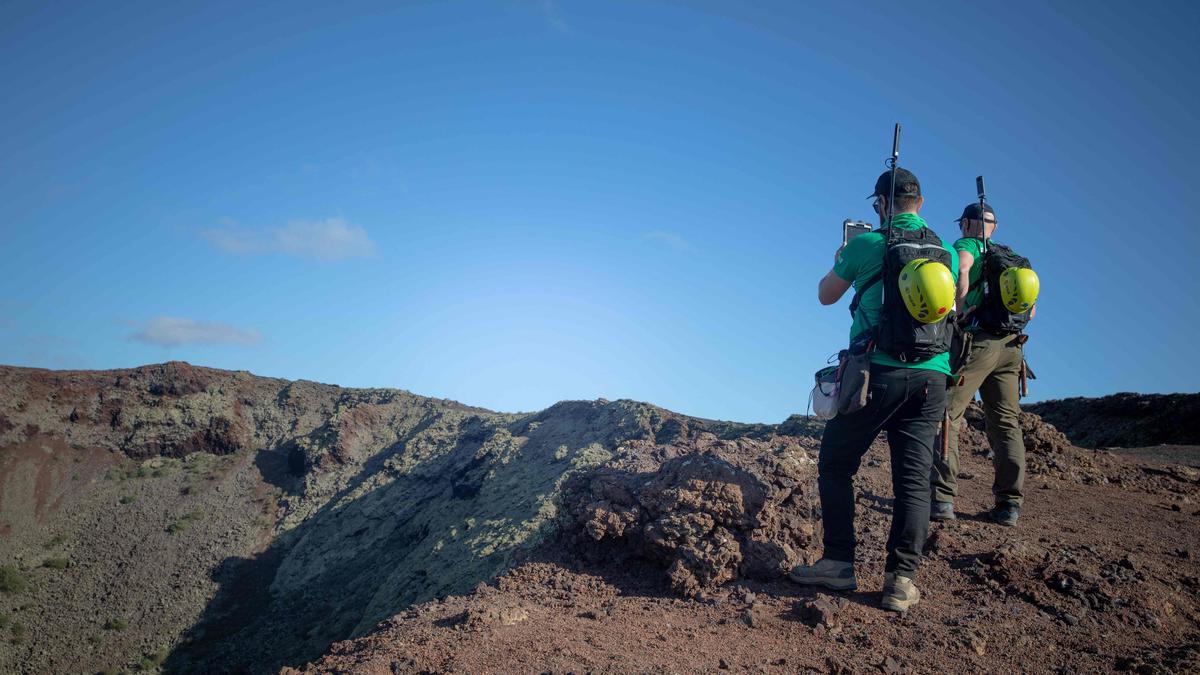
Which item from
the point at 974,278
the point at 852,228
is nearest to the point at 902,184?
the point at 852,228

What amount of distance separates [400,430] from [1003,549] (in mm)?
20972

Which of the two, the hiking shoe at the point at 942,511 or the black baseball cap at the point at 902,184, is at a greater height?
the black baseball cap at the point at 902,184

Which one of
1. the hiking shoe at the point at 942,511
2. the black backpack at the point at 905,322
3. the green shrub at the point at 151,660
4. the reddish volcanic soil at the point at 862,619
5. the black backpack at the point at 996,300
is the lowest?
the green shrub at the point at 151,660

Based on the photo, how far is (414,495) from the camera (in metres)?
18.3

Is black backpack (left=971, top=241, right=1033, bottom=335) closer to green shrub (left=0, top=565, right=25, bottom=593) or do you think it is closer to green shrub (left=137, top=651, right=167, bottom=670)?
green shrub (left=137, top=651, right=167, bottom=670)

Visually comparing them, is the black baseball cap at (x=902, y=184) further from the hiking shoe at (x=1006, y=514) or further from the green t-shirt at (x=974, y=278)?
the hiking shoe at (x=1006, y=514)

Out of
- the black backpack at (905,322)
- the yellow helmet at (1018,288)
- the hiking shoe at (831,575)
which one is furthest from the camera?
the yellow helmet at (1018,288)

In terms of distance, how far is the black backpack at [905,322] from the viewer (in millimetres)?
4027

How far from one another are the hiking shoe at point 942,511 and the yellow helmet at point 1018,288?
162 centimetres

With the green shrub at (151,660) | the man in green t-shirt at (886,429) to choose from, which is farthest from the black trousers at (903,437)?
the green shrub at (151,660)

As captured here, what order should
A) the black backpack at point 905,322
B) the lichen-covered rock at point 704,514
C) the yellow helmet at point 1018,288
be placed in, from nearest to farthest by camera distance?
the black backpack at point 905,322 → the lichen-covered rock at point 704,514 → the yellow helmet at point 1018,288

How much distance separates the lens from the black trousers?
13.5ft

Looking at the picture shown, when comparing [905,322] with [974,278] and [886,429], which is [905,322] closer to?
[886,429]

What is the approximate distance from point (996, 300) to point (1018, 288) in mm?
179
